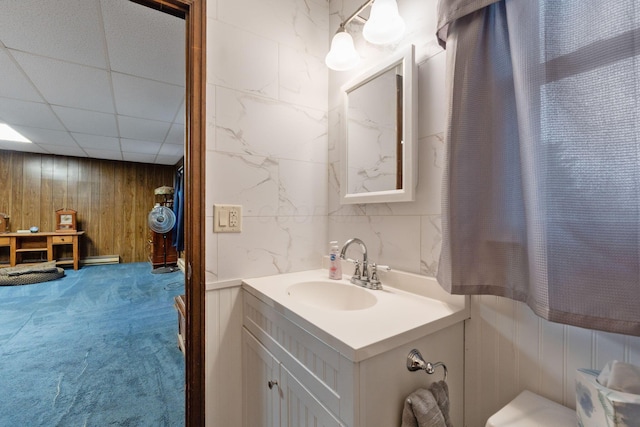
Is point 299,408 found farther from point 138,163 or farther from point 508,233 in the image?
point 138,163

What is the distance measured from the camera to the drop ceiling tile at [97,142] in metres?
3.89

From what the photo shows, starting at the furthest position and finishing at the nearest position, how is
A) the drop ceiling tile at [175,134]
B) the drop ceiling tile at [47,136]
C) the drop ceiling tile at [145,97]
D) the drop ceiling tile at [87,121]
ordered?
the drop ceiling tile at [47,136], the drop ceiling tile at [175,134], the drop ceiling tile at [87,121], the drop ceiling tile at [145,97]

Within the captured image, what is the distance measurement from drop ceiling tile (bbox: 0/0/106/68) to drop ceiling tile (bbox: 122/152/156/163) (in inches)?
136

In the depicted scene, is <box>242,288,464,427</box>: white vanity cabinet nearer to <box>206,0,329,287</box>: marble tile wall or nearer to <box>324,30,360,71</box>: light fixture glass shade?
<box>206,0,329,287</box>: marble tile wall

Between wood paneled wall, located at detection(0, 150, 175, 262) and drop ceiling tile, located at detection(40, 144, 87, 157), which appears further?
wood paneled wall, located at detection(0, 150, 175, 262)

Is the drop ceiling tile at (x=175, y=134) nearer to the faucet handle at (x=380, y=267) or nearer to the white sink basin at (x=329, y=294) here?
the white sink basin at (x=329, y=294)

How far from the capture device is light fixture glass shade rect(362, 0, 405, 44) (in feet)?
3.24

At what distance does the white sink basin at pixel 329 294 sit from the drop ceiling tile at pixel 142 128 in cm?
314

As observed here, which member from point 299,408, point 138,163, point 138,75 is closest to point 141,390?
point 299,408

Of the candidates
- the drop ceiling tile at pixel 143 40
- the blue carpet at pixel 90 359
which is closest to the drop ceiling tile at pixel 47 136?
the blue carpet at pixel 90 359

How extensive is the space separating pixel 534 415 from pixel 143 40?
254cm

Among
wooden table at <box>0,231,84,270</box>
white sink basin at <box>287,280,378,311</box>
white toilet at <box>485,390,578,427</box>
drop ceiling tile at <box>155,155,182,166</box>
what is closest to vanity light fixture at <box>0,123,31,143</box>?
wooden table at <box>0,231,84,270</box>

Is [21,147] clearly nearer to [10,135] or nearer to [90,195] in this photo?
[10,135]

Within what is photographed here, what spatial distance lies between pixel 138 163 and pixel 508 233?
22.3 ft
